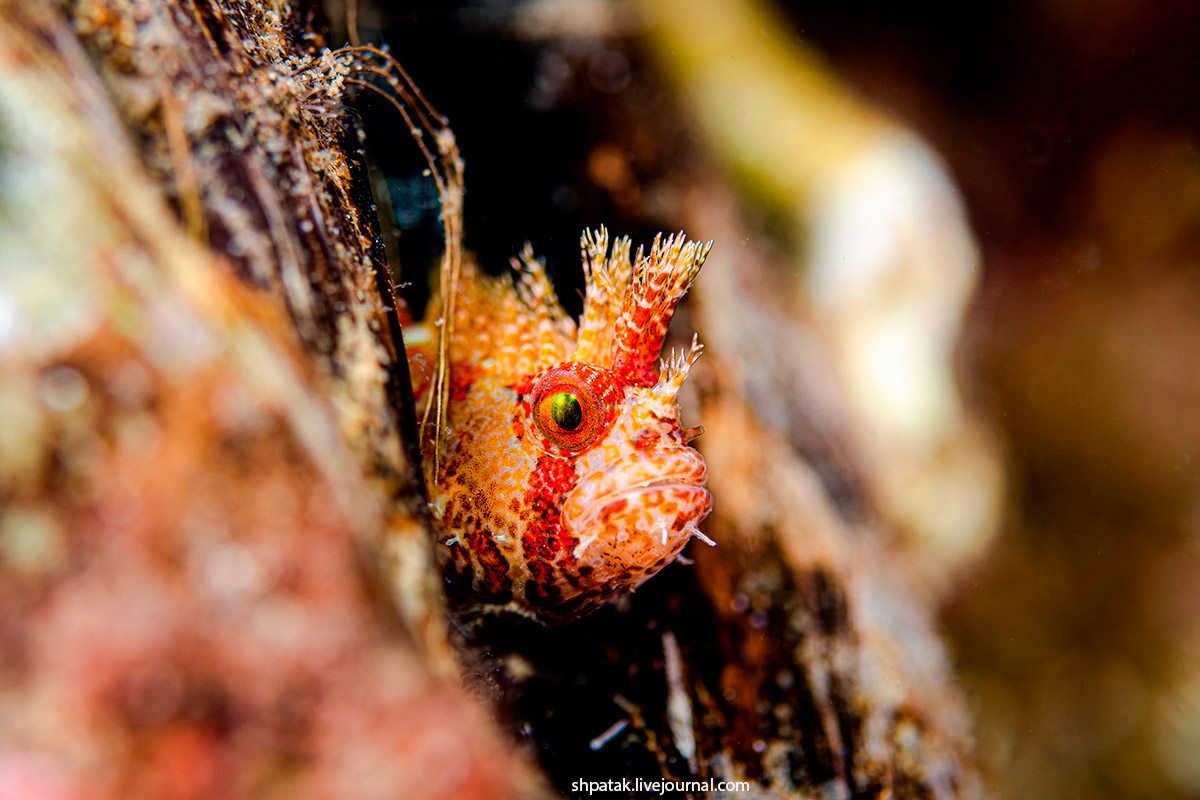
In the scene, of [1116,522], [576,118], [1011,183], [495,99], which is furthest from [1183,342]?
[495,99]

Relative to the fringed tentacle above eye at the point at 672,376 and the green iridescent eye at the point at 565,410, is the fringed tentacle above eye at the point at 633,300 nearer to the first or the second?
the fringed tentacle above eye at the point at 672,376

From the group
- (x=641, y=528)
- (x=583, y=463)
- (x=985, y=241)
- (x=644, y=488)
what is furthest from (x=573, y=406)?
(x=985, y=241)

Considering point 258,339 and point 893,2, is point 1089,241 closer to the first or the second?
point 893,2

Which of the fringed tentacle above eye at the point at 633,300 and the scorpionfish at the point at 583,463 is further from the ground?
the fringed tentacle above eye at the point at 633,300

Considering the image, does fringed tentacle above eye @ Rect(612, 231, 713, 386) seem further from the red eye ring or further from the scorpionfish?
the red eye ring

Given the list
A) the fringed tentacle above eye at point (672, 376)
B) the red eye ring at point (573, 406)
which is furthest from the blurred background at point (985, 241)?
the red eye ring at point (573, 406)

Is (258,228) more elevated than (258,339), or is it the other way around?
(258,228)

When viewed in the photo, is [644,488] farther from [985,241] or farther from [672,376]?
[985,241]
